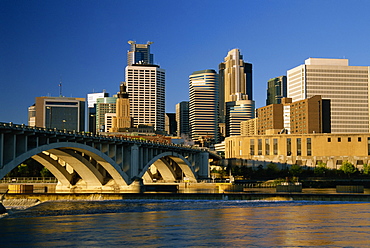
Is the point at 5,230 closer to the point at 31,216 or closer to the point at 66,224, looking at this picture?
the point at 66,224

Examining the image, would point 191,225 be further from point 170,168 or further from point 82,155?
point 170,168

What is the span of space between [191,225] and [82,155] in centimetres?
5265

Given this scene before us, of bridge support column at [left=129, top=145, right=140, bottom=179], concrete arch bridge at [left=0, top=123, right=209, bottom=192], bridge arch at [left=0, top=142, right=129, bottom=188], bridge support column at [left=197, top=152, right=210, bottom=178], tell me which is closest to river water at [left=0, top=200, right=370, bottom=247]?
concrete arch bridge at [left=0, top=123, right=209, bottom=192]

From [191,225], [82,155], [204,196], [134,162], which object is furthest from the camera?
[134,162]

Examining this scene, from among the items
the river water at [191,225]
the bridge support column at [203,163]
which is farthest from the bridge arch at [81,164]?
the bridge support column at [203,163]

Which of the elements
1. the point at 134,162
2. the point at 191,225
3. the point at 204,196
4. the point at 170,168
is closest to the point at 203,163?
the point at 170,168

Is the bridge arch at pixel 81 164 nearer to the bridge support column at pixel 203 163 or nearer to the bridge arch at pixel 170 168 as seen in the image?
the bridge arch at pixel 170 168

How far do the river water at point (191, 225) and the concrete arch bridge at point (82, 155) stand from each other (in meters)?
9.53

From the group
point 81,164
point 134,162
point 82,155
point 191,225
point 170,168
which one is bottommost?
point 191,225

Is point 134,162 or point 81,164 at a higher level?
point 134,162

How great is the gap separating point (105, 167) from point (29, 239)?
61.0 m

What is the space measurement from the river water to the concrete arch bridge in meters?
9.53

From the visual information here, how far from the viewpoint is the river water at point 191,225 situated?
49531mm

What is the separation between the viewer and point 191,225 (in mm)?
61375
